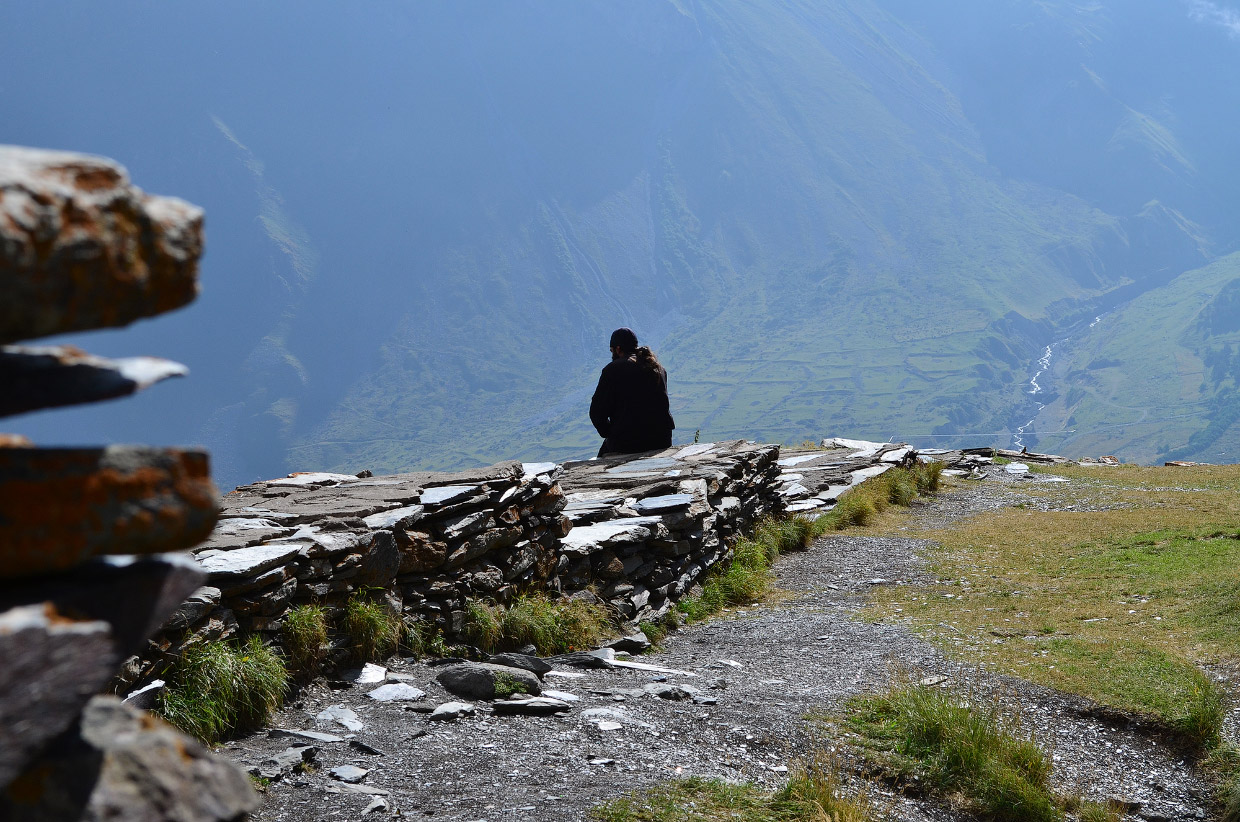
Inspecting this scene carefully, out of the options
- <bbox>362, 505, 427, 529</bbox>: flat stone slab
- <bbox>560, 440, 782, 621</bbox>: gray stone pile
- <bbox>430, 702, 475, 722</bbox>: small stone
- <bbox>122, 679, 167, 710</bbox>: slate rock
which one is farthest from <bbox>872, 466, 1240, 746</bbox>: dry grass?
<bbox>122, 679, 167, 710</bbox>: slate rock

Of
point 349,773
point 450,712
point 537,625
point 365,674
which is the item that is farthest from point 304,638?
point 537,625

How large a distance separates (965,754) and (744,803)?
1440 millimetres

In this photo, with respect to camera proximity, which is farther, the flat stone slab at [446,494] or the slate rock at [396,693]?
the flat stone slab at [446,494]

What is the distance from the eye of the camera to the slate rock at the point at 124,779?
5.00 ft

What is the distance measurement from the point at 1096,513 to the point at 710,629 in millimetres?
9354

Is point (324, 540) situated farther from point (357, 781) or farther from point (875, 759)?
point (875, 759)

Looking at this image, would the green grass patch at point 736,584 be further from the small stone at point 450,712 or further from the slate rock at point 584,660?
the small stone at point 450,712

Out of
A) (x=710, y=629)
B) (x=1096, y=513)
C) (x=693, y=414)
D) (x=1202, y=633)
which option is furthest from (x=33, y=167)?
(x=693, y=414)

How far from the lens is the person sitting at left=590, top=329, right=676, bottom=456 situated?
1204 cm

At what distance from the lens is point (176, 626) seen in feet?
15.5

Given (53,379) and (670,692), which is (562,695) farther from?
(53,379)

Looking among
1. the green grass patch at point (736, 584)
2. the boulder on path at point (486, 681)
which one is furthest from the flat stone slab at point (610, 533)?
the boulder on path at point (486, 681)

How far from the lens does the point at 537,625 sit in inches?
287

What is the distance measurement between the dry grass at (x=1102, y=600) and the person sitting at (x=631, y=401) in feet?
12.8
